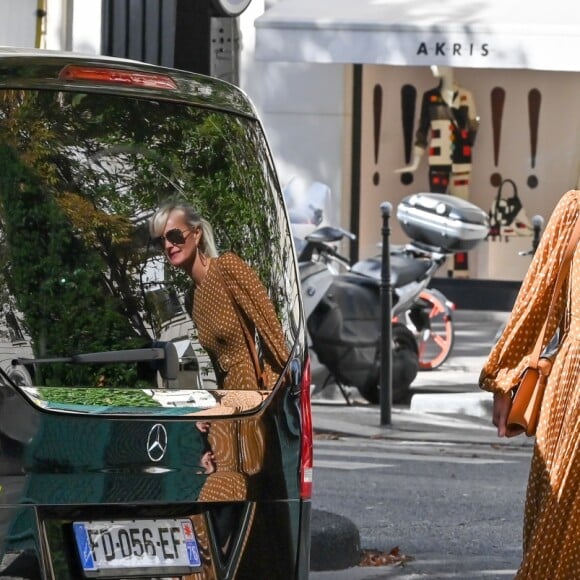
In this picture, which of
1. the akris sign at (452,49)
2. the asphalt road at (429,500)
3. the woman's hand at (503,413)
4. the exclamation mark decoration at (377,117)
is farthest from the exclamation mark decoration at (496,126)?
the woman's hand at (503,413)

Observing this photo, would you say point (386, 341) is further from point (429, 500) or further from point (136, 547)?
point (136, 547)

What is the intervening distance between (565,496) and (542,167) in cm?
1298

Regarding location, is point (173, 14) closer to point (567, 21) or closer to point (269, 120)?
point (567, 21)

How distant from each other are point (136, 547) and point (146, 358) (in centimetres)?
47

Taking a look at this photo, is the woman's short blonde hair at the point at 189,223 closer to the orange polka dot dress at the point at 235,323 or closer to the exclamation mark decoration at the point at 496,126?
the orange polka dot dress at the point at 235,323

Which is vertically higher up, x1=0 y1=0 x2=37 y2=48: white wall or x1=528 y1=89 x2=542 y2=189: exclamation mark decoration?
x1=0 y1=0 x2=37 y2=48: white wall

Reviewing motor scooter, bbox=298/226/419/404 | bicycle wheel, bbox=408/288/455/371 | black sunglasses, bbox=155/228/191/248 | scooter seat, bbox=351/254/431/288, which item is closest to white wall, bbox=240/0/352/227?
bicycle wheel, bbox=408/288/455/371

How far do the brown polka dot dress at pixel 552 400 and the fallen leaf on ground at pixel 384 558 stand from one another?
2.09 m

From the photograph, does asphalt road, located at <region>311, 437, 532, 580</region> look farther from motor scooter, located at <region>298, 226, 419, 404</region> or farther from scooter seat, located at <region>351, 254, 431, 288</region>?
scooter seat, located at <region>351, 254, 431, 288</region>

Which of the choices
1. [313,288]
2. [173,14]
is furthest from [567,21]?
[173,14]

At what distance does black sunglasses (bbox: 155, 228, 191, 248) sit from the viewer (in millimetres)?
4484

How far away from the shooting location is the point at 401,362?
13016 millimetres

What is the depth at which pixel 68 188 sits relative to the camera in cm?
437

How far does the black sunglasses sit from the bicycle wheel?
9263 mm
